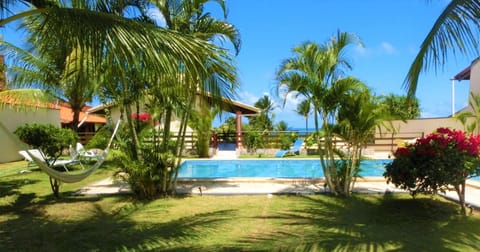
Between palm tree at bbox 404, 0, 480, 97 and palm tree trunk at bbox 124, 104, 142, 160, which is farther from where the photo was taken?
palm tree trunk at bbox 124, 104, 142, 160

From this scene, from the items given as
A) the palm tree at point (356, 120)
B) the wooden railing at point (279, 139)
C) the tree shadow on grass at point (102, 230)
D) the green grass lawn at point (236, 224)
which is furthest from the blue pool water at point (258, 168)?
the tree shadow on grass at point (102, 230)

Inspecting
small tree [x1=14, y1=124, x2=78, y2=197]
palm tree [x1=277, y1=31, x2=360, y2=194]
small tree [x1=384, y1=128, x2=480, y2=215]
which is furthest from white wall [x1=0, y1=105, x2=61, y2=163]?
small tree [x1=384, y1=128, x2=480, y2=215]

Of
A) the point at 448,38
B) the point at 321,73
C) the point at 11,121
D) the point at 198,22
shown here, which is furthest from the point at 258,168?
the point at 11,121

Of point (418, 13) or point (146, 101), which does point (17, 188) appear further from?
point (418, 13)

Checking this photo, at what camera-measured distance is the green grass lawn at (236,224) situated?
180 inches

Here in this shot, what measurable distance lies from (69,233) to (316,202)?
15.7 ft

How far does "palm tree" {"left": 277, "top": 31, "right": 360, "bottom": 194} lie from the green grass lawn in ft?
7.38

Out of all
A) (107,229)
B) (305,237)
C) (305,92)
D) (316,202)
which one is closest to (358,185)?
(316,202)

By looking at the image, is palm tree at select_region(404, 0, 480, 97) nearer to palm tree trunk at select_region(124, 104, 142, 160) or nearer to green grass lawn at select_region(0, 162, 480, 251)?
green grass lawn at select_region(0, 162, 480, 251)

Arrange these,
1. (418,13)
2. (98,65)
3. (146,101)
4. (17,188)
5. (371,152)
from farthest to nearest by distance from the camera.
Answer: (371,152), (17,188), (146,101), (418,13), (98,65)

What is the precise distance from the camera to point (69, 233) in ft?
17.1

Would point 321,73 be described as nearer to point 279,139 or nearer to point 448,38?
point 448,38

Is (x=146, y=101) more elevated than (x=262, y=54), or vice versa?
(x=262, y=54)

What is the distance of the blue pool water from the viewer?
12510 mm
